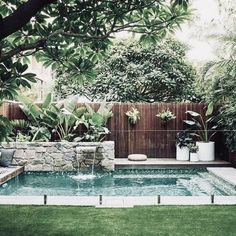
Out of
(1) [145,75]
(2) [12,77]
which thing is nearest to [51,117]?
(1) [145,75]

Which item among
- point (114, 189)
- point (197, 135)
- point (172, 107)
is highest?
point (172, 107)

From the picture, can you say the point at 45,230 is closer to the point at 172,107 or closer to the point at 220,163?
the point at 220,163

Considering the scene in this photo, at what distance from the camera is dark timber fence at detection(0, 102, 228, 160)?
15.7 meters

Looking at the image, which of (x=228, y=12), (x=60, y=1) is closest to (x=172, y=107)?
(x=228, y=12)

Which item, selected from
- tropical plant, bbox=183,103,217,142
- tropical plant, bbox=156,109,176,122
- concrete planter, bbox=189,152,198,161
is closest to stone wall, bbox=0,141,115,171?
concrete planter, bbox=189,152,198,161

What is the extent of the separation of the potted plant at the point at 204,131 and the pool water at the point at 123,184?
111 cm

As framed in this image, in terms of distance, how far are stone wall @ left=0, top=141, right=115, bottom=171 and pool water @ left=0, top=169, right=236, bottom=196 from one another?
28 cm

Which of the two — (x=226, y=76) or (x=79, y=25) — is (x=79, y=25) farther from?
(x=226, y=76)

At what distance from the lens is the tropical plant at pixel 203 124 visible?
14.7m

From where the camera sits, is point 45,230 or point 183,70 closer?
point 45,230

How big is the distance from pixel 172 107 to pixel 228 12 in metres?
5.72

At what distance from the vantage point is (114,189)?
34.2ft

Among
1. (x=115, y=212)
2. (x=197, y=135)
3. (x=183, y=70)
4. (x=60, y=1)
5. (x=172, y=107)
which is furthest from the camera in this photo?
(x=183, y=70)

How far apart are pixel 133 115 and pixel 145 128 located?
2.45ft
